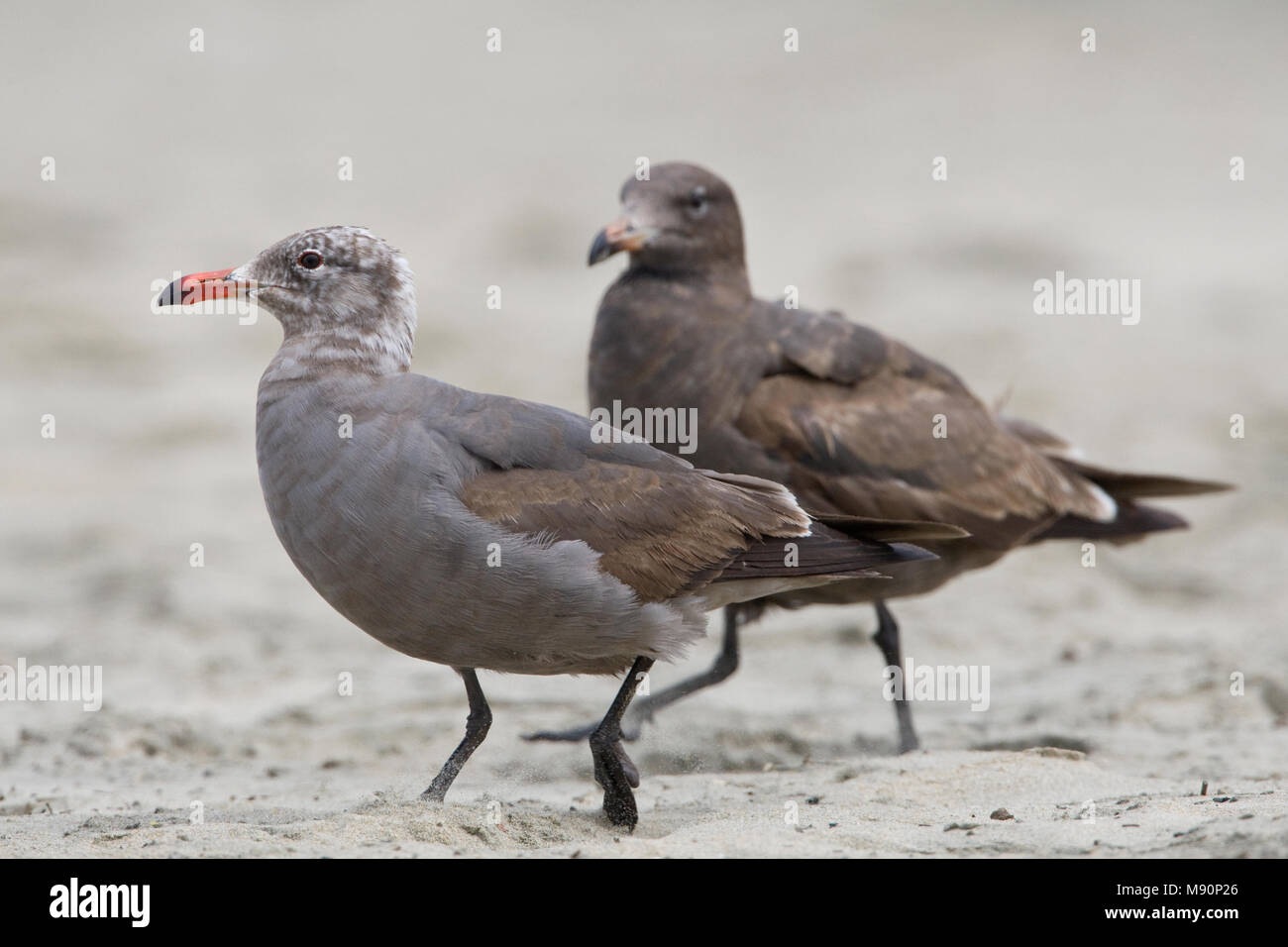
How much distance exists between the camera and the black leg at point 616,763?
493 centimetres

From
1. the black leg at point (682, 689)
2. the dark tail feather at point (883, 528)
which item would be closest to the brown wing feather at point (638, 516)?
the dark tail feather at point (883, 528)

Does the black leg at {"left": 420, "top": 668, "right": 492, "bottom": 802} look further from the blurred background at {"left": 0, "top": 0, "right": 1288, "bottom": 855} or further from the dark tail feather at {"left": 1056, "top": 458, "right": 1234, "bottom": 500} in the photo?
the dark tail feather at {"left": 1056, "top": 458, "right": 1234, "bottom": 500}

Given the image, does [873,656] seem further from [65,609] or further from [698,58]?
[698,58]

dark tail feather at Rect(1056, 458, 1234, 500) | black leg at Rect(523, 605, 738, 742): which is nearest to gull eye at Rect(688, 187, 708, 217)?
black leg at Rect(523, 605, 738, 742)

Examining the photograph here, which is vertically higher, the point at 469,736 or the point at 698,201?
the point at 698,201

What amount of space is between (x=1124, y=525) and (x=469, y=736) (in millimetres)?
3375

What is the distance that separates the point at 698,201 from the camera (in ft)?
22.8

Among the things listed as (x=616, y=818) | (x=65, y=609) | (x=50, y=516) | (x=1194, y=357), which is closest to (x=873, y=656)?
(x=616, y=818)

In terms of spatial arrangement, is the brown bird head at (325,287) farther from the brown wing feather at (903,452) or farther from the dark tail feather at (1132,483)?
the dark tail feather at (1132,483)

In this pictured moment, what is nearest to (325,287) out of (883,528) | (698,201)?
(883,528)

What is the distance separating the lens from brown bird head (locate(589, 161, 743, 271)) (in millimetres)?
6754

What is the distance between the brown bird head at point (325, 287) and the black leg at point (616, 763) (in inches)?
48.9

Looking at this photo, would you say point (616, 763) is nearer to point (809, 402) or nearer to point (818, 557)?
point (818, 557)

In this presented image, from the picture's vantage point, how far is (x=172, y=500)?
32.6 feet
